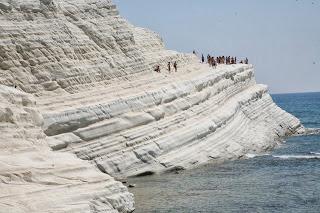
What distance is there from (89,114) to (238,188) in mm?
7135

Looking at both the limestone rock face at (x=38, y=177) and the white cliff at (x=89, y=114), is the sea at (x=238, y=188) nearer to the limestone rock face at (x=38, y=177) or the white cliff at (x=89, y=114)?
the white cliff at (x=89, y=114)

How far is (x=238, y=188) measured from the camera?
25547 mm

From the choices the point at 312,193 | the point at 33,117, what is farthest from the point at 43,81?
the point at 312,193

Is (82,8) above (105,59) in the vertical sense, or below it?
above

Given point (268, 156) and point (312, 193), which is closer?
point (312, 193)

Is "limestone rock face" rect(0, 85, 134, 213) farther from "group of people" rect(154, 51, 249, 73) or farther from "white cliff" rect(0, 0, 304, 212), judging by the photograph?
"group of people" rect(154, 51, 249, 73)

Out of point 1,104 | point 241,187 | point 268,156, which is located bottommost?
point 268,156

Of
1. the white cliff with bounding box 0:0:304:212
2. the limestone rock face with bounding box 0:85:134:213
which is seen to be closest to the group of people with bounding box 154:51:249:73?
the white cliff with bounding box 0:0:304:212

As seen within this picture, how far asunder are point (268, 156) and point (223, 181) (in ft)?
32.8

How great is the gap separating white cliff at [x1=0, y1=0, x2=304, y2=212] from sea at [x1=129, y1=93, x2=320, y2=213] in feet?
5.58

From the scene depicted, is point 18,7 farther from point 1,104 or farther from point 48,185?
point 48,185

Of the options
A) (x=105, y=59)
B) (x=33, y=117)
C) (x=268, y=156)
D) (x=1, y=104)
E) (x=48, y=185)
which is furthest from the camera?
(x=268, y=156)

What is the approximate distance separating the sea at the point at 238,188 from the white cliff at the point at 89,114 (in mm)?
1699

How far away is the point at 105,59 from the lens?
33562mm
